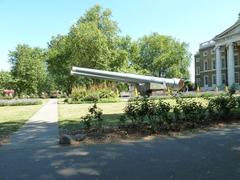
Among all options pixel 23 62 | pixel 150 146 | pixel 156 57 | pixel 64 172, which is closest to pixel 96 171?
pixel 64 172

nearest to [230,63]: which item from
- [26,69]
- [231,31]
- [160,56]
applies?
[231,31]

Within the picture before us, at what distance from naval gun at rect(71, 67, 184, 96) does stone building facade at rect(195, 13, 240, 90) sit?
72.2ft

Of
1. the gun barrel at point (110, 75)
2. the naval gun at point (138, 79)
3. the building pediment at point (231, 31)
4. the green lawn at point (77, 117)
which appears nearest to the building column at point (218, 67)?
the building pediment at point (231, 31)

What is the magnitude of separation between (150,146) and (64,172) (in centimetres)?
305

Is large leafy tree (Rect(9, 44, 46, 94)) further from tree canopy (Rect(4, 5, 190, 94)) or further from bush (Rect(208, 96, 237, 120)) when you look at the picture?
bush (Rect(208, 96, 237, 120))

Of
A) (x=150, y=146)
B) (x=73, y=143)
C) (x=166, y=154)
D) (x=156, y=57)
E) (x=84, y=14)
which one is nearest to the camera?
A: (x=166, y=154)

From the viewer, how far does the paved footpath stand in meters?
6.97

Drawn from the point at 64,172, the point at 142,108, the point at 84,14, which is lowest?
the point at 64,172

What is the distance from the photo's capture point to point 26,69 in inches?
3019

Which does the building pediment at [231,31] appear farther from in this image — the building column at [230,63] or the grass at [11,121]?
the grass at [11,121]

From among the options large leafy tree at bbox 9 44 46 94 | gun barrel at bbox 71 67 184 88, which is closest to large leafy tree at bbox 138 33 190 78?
large leafy tree at bbox 9 44 46 94

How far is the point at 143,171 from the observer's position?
282 inches

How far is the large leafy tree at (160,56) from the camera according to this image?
9462 cm

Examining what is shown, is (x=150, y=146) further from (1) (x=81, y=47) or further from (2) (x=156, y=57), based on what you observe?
(2) (x=156, y=57)
